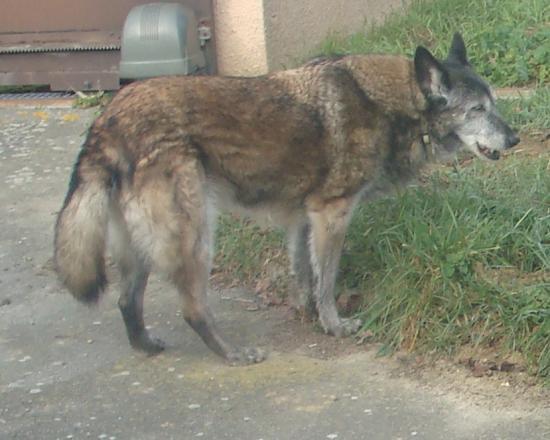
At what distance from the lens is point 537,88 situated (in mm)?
7133

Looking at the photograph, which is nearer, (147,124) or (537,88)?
(147,124)

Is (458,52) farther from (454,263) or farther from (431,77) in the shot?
(454,263)

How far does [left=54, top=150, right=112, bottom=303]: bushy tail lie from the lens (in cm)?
489

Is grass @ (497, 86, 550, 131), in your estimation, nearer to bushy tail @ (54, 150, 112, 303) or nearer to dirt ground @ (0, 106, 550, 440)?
dirt ground @ (0, 106, 550, 440)

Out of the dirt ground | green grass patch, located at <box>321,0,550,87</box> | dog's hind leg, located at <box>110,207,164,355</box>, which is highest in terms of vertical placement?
green grass patch, located at <box>321,0,550,87</box>

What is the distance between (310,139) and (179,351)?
116cm

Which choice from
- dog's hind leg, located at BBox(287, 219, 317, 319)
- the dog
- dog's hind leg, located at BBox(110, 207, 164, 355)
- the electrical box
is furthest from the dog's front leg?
the electrical box

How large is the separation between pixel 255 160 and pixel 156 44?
10.6ft

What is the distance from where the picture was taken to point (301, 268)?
219 inches

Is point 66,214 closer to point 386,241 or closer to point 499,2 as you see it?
point 386,241

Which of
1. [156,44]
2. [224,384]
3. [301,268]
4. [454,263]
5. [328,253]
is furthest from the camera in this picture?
[156,44]

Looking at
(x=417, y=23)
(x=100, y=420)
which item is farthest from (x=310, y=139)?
(x=417, y=23)

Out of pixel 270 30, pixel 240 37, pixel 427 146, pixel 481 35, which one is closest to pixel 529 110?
pixel 481 35

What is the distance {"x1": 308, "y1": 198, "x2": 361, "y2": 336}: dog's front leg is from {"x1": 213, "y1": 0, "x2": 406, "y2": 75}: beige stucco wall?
335 centimetres
